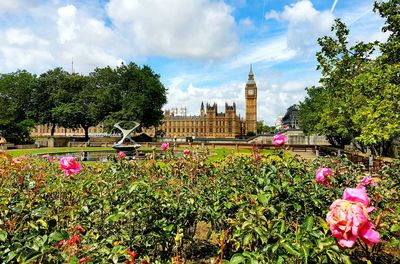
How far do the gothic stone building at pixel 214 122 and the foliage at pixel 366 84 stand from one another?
4372 inches

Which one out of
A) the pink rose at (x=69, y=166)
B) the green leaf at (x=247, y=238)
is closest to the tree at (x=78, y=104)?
the pink rose at (x=69, y=166)

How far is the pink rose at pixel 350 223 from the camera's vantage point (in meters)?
1.41

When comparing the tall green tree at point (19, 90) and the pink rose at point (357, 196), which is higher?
the tall green tree at point (19, 90)

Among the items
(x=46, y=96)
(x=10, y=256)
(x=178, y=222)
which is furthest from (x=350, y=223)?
(x=46, y=96)

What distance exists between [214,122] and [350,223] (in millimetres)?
132163

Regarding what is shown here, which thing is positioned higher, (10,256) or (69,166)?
(69,166)

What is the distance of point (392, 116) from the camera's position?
11.7 m

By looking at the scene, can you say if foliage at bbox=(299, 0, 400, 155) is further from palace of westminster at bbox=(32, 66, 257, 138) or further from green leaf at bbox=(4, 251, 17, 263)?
palace of westminster at bbox=(32, 66, 257, 138)

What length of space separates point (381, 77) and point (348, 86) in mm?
5335

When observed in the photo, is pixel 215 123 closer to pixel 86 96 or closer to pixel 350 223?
pixel 86 96

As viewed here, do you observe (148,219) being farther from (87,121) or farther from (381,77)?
(87,121)

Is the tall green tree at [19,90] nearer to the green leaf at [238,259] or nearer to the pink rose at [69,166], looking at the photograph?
the pink rose at [69,166]

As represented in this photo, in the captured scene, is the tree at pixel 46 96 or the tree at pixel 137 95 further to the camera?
the tree at pixel 46 96

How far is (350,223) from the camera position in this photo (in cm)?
141
